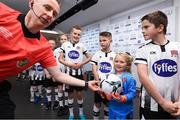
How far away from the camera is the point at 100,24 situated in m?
9.69

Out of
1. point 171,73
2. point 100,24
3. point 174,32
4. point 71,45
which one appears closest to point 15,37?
point 171,73

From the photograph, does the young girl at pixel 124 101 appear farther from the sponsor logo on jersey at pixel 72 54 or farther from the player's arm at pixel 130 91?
the sponsor logo on jersey at pixel 72 54

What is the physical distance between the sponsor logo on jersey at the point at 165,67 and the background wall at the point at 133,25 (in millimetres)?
4020

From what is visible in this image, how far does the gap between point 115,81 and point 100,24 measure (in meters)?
7.62

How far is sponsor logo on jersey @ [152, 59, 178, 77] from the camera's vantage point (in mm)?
1757

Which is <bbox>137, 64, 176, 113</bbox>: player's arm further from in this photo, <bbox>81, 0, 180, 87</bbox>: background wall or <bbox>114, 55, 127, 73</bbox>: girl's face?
<bbox>81, 0, 180, 87</bbox>: background wall

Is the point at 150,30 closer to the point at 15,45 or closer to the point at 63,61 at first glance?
the point at 15,45

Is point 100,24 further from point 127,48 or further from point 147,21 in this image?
point 147,21

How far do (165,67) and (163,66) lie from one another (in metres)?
0.02

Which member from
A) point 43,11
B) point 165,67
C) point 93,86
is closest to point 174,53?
point 165,67

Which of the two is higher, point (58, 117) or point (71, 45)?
point (71, 45)

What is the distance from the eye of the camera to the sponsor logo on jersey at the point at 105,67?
11.0 feet

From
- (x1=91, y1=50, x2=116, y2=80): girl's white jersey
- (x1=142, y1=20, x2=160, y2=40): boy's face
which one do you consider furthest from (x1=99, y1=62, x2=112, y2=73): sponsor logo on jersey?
(x1=142, y1=20, x2=160, y2=40): boy's face

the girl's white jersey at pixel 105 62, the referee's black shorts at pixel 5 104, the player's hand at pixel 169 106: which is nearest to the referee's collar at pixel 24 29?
the referee's black shorts at pixel 5 104
